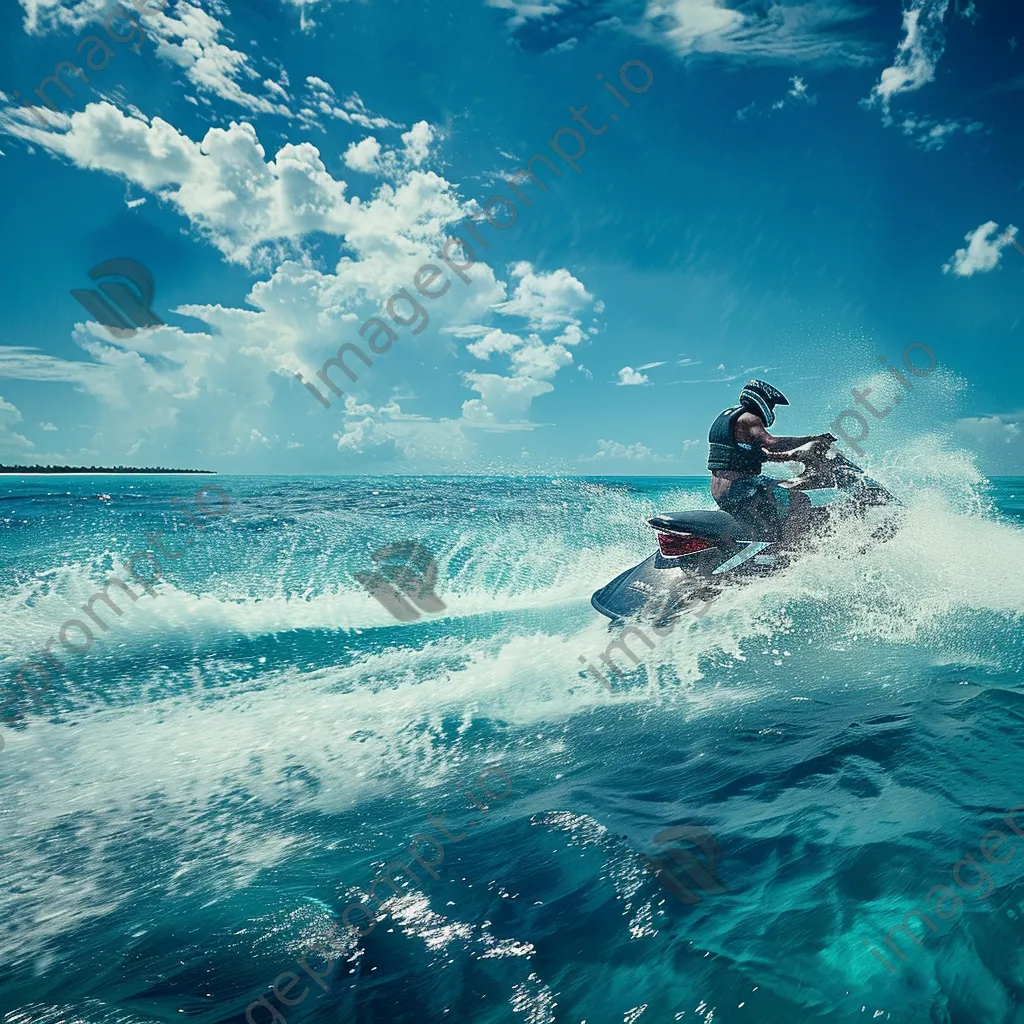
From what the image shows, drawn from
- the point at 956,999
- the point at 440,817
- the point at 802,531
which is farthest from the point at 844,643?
the point at 440,817

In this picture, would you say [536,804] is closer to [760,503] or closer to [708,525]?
[708,525]

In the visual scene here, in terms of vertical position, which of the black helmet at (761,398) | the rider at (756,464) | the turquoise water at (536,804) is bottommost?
the turquoise water at (536,804)

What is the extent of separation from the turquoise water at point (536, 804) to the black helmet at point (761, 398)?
5.70 ft

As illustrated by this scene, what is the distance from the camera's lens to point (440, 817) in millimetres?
3457

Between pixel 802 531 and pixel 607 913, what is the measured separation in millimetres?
4908

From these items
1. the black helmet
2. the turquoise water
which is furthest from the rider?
the turquoise water

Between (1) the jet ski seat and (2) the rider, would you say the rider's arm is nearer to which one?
(2) the rider

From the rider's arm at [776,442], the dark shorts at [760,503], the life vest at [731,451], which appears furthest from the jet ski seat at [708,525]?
the rider's arm at [776,442]

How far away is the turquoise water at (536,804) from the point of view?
2.33 m

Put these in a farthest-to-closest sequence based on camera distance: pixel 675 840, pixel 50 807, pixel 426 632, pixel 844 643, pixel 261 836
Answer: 1. pixel 426 632
2. pixel 844 643
3. pixel 50 807
4. pixel 261 836
5. pixel 675 840

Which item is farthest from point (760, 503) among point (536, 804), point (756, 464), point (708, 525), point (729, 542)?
point (536, 804)

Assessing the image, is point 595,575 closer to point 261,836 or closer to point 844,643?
point 844,643

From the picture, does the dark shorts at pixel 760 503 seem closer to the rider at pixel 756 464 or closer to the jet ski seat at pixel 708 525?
the rider at pixel 756 464

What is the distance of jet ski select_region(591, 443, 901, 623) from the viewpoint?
6031 mm
